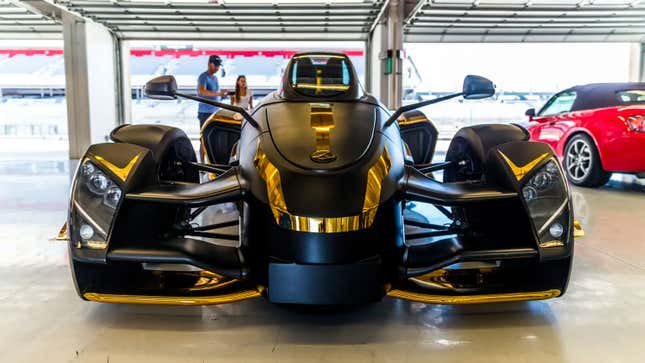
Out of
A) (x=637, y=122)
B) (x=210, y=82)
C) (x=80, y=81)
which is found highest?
(x=80, y=81)

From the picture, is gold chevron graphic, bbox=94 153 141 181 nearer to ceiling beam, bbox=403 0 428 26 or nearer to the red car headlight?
the red car headlight

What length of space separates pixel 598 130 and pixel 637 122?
464 millimetres

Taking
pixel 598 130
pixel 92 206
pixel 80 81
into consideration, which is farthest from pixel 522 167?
pixel 80 81

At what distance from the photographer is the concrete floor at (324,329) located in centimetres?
189

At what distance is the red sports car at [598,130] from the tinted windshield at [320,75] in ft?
13.7

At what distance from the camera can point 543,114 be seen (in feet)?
24.8

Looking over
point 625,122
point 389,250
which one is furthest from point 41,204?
point 625,122

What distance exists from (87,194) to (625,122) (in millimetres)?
5746

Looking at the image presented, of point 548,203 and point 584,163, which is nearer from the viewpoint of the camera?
point 548,203

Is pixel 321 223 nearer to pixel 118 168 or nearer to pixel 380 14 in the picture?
pixel 118 168

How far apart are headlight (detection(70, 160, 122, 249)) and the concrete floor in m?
0.40

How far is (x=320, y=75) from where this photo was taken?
9.96 feet

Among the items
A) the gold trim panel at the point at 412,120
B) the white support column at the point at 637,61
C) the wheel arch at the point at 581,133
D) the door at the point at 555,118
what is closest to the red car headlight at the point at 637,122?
the wheel arch at the point at 581,133

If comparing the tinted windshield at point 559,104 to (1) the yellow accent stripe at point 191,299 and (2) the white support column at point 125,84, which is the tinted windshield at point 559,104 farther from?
(2) the white support column at point 125,84
